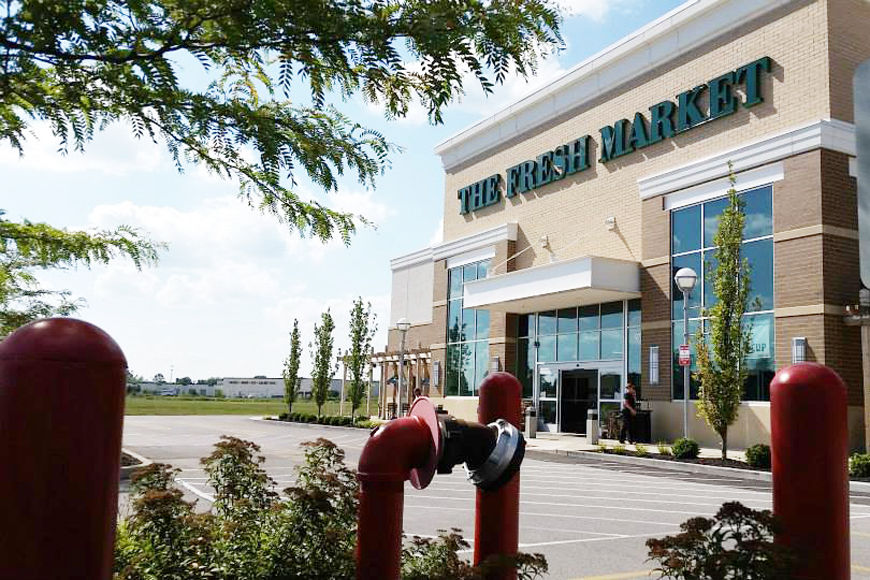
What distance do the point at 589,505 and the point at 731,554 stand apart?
8.01 metres

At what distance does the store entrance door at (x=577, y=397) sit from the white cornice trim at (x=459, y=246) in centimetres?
657

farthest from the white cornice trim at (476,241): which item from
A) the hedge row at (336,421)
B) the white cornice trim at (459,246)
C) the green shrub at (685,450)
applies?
the green shrub at (685,450)

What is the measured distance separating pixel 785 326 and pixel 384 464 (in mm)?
19533

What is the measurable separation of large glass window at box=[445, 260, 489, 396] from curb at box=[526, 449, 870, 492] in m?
11.4

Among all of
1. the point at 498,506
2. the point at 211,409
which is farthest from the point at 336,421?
the point at 211,409

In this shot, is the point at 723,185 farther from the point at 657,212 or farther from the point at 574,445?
the point at 574,445

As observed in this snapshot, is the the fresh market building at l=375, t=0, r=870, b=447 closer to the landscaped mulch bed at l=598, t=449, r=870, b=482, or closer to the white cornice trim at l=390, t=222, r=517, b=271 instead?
the white cornice trim at l=390, t=222, r=517, b=271

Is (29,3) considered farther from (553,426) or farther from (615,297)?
(553,426)

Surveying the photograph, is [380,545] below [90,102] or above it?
below

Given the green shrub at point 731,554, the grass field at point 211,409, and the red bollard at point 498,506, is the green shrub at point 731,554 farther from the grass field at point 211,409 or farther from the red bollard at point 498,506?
the grass field at point 211,409

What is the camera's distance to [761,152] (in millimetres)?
21688

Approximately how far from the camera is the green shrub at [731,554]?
3.56 metres

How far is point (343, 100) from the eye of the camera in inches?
159

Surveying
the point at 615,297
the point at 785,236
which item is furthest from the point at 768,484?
the point at 615,297
